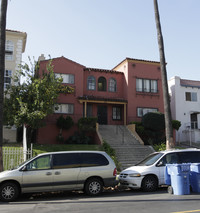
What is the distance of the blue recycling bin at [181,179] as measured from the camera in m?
8.83

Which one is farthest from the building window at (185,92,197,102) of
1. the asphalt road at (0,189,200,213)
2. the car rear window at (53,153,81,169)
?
the car rear window at (53,153,81,169)

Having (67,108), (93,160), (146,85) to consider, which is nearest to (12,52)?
(67,108)

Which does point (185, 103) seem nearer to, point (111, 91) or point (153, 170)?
point (111, 91)

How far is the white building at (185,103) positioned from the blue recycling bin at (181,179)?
18839 mm

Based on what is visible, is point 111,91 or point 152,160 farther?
point 111,91

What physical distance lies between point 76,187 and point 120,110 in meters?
16.4

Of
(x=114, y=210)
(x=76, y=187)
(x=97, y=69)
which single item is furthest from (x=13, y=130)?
(x=114, y=210)

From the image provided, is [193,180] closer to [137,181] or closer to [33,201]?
[137,181]

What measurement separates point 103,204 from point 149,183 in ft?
9.74

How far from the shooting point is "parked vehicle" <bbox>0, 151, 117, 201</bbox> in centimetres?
864

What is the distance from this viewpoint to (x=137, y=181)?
32.2 ft

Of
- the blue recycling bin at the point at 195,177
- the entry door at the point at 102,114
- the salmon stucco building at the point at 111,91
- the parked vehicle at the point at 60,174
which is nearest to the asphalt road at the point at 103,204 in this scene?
the parked vehicle at the point at 60,174

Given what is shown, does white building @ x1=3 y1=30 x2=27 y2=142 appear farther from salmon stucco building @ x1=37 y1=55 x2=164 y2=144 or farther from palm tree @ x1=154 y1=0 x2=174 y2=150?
palm tree @ x1=154 y1=0 x2=174 y2=150

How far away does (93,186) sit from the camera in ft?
30.5
